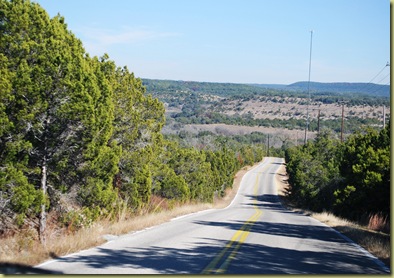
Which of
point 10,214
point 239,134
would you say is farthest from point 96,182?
point 239,134

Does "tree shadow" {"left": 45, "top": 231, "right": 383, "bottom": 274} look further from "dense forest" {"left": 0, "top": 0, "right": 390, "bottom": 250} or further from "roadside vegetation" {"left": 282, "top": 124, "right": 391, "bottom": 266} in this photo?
"dense forest" {"left": 0, "top": 0, "right": 390, "bottom": 250}

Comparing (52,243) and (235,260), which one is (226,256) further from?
(52,243)

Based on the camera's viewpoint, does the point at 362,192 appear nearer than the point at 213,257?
No

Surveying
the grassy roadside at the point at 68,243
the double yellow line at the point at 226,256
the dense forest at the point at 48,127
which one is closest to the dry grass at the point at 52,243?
the grassy roadside at the point at 68,243

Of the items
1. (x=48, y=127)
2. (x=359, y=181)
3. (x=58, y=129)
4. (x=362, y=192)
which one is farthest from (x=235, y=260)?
(x=359, y=181)

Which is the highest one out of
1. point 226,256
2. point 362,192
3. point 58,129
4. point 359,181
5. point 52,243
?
point 58,129

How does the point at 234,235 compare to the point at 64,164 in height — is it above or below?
below

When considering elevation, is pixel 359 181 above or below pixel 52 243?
below

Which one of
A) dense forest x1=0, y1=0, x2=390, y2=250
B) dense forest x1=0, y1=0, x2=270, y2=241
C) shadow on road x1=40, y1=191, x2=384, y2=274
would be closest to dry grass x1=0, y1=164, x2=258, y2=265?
shadow on road x1=40, y1=191, x2=384, y2=274

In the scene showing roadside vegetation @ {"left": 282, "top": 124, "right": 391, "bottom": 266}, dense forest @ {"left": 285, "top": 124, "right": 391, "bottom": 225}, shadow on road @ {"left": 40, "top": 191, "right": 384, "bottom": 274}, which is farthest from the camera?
dense forest @ {"left": 285, "top": 124, "right": 391, "bottom": 225}

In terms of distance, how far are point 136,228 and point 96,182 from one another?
10.1ft

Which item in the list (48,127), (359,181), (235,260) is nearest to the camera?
(235,260)

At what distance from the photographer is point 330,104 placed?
186125mm

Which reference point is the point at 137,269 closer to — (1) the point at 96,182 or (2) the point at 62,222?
(2) the point at 62,222
